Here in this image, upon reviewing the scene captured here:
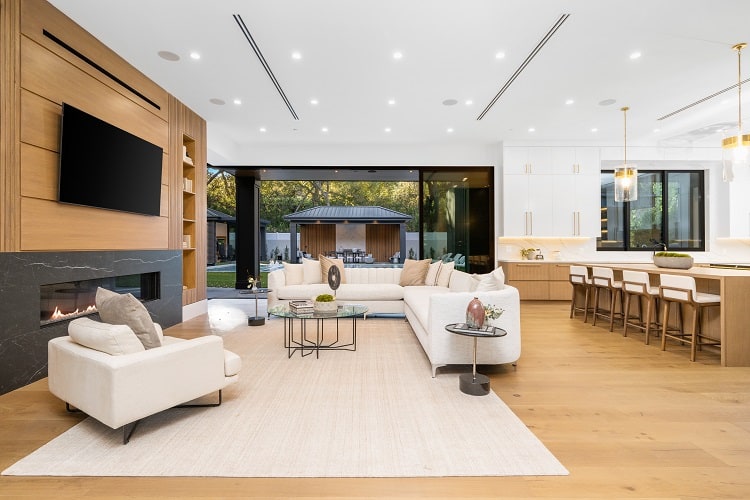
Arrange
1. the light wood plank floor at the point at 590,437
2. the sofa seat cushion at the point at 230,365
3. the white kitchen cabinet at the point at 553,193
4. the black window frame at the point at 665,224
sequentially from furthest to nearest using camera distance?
the black window frame at the point at 665,224, the white kitchen cabinet at the point at 553,193, the sofa seat cushion at the point at 230,365, the light wood plank floor at the point at 590,437

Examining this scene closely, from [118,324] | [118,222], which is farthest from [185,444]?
[118,222]

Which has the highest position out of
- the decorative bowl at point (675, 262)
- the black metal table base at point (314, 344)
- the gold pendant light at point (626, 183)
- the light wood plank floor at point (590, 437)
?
the gold pendant light at point (626, 183)

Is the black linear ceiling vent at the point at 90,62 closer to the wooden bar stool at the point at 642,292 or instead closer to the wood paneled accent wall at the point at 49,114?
the wood paneled accent wall at the point at 49,114

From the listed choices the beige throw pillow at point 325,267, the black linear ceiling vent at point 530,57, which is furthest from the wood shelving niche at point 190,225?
the black linear ceiling vent at point 530,57

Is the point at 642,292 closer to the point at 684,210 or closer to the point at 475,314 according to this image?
the point at 475,314

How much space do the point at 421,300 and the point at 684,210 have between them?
7.51m

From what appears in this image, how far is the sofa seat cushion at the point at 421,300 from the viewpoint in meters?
3.79

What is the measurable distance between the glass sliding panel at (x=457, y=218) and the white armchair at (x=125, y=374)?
637cm

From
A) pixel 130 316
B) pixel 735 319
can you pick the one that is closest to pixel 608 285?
pixel 735 319

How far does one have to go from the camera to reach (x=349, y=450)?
208 centimetres

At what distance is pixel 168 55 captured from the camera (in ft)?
14.0

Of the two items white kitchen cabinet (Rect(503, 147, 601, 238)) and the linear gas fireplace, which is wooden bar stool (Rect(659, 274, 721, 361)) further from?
the linear gas fireplace

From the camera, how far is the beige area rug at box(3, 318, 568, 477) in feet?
6.29

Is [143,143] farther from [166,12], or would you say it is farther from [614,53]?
[614,53]
